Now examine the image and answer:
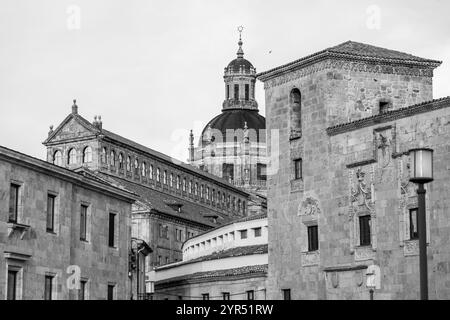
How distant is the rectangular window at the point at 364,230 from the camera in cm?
5681

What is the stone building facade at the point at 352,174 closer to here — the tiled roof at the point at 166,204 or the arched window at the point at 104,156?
the tiled roof at the point at 166,204

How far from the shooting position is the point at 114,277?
54094 millimetres

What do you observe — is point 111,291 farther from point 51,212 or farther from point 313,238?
point 313,238

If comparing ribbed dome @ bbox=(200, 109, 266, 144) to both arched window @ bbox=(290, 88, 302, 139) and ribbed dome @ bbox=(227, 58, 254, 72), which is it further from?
arched window @ bbox=(290, 88, 302, 139)

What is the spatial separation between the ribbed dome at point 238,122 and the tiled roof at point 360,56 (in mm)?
129858

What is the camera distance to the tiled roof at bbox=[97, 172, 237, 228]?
4675 inches

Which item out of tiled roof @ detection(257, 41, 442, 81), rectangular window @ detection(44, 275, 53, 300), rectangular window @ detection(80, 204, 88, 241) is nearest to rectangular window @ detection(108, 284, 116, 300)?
rectangular window @ detection(80, 204, 88, 241)

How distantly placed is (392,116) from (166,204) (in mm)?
71759

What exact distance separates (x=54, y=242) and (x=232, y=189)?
4266 inches

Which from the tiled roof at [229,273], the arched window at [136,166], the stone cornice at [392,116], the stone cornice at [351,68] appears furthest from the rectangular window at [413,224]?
the arched window at [136,166]

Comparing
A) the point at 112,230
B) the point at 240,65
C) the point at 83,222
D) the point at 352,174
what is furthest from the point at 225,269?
the point at 240,65
